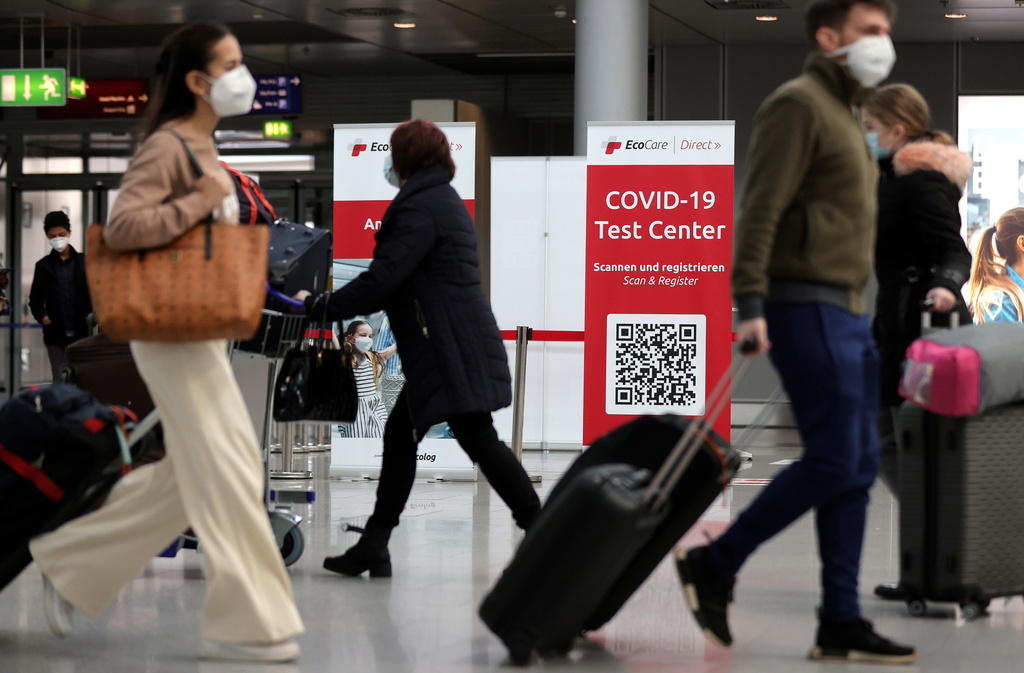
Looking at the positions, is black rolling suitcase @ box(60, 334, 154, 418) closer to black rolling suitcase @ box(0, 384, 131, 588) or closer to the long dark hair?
black rolling suitcase @ box(0, 384, 131, 588)

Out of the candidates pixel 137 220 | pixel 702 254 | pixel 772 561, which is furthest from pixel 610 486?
pixel 702 254

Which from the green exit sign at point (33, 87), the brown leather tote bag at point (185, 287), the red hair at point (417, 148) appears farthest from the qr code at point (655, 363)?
the green exit sign at point (33, 87)

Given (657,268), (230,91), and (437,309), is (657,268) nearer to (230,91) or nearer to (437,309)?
(437,309)

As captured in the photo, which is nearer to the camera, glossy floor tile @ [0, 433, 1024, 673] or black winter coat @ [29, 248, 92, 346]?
glossy floor tile @ [0, 433, 1024, 673]

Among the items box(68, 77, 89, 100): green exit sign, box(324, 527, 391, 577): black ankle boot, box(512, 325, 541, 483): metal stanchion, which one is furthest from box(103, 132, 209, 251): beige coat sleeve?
box(68, 77, 89, 100): green exit sign

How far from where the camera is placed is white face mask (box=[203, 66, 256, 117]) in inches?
128

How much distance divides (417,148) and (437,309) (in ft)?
1.72

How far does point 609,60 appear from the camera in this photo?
10.1m

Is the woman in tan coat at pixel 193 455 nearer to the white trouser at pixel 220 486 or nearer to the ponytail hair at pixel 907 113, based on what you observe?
the white trouser at pixel 220 486

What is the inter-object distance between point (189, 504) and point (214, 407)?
8.7 inches

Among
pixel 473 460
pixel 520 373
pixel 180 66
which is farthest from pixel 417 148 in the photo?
pixel 520 373

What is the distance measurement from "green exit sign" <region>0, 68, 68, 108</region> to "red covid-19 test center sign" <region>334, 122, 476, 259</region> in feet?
18.3

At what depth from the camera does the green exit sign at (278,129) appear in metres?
16.1

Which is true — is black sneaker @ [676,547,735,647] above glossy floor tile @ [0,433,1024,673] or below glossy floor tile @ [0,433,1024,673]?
above
